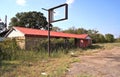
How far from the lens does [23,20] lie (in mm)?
51438

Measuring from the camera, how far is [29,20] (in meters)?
51.8

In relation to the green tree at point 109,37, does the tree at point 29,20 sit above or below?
above

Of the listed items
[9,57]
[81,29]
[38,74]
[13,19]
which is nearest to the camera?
[38,74]

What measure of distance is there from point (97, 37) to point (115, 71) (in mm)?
44106

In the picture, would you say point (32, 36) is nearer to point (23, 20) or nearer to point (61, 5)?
point (61, 5)

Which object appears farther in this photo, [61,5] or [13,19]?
[13,19]

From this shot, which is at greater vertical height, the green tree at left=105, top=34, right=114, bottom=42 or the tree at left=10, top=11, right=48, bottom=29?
the tree at left=10, top=11, right=48, bottom=29

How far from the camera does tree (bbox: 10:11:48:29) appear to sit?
51.3 m

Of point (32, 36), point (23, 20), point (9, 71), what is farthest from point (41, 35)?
point (23, 20)

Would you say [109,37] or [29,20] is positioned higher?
[29,20]

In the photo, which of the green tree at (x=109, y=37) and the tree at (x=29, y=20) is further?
the green tree at (x=109, y=37)

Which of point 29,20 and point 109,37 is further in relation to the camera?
point 109,37

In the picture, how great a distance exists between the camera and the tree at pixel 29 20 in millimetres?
51344

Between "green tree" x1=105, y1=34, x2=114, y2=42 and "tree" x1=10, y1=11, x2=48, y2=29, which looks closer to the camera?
"tree" x1=10, y1=11, x2=48, y2=29
